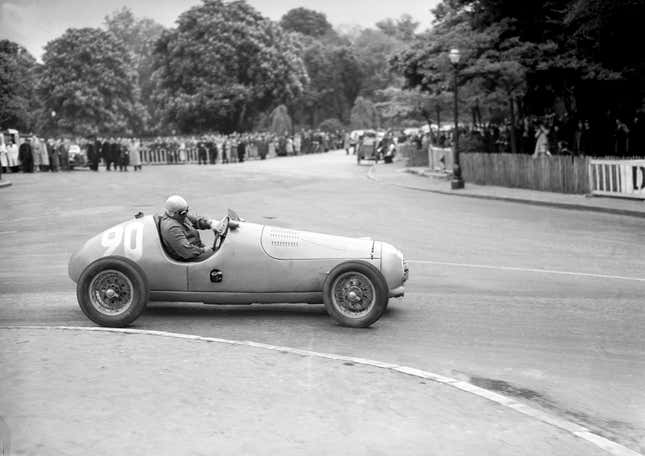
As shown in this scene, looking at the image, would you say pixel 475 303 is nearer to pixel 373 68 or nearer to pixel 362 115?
pixel 362 115

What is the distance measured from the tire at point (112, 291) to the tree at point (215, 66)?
213ft

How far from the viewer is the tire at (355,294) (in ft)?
30.9

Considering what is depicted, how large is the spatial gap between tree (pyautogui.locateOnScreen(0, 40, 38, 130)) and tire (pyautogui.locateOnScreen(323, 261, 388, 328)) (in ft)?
141

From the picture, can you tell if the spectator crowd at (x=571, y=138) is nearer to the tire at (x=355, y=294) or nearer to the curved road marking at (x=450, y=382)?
the tire at (x=355, y=294)

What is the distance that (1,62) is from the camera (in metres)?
42.9

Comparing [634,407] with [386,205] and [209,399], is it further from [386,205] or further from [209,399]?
[386,205]

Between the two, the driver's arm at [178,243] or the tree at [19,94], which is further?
the tree at [19,94]

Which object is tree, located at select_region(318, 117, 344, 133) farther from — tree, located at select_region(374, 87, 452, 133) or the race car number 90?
the race car number 90

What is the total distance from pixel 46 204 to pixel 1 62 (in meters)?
18.6

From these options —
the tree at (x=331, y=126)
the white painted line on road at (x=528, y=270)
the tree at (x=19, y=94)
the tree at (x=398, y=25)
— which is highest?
the tree at (x=398, y=25)

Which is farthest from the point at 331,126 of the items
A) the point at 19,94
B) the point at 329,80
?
the point at 19,94

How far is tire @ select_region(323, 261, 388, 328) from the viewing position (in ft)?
30.9

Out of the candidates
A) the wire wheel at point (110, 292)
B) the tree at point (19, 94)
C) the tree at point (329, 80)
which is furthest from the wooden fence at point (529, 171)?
the tree at point (329, 80)

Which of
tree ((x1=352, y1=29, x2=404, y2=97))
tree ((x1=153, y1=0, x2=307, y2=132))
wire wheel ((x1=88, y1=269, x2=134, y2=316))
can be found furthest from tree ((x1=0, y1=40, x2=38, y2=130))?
tree ((x1=352, y1=29, x2=404, y2=97))
